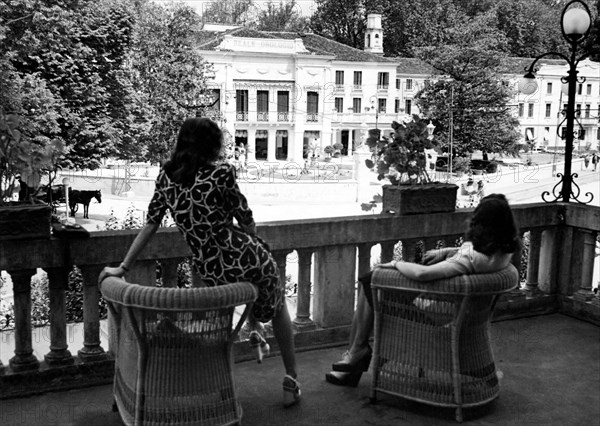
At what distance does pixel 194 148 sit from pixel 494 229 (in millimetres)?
1537

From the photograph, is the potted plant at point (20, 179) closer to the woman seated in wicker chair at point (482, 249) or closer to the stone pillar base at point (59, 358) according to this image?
the stone pillar base at point (59, 358)

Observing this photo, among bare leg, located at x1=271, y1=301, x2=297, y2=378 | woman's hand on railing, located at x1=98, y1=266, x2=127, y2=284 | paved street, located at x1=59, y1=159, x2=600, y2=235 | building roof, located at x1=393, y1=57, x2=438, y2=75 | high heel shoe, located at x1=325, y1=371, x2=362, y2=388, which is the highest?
building roof, located at x1=393, y1=57, x2=438, y2=75

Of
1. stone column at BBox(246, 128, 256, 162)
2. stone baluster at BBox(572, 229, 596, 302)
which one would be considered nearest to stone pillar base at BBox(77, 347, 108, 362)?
stone baluster at BBox(572, 229, 596, 302)

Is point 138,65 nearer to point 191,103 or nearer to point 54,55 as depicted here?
point 191,103

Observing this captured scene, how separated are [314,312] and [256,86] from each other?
53.0 m

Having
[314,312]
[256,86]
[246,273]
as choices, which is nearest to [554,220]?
[314,312]

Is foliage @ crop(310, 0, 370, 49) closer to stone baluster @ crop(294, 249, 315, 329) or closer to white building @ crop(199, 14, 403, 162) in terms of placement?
white building @ crop(199, 14, 403, 162)

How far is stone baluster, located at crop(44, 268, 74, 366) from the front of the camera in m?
4.19

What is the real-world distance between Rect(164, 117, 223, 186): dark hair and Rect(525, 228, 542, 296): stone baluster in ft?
11.0

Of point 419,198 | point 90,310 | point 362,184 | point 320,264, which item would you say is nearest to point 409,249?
point 419,198

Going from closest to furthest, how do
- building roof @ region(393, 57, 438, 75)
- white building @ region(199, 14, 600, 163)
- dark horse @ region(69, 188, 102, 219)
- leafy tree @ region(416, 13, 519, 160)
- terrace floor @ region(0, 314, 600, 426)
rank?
terrace floor @ region(0, 314, 600, 426) → dark horse @ region(69, 188, 102, 219) → leafy tree @ region(416, 13, 519, 160) → white building @ region(199, 14, 600, 163) → building roof @ region(393, 57, 438, 75)

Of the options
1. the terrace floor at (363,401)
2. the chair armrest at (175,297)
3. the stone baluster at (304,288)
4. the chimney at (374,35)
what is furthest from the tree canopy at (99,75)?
the chimney at (374,35)

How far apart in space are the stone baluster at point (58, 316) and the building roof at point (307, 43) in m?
Answer: 51.1

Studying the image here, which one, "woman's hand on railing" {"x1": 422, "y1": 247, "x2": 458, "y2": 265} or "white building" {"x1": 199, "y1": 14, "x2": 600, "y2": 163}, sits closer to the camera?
"woman's hand on railing" {"x1": 422, "y1": 247, "x2": 458, "y2": 265}
